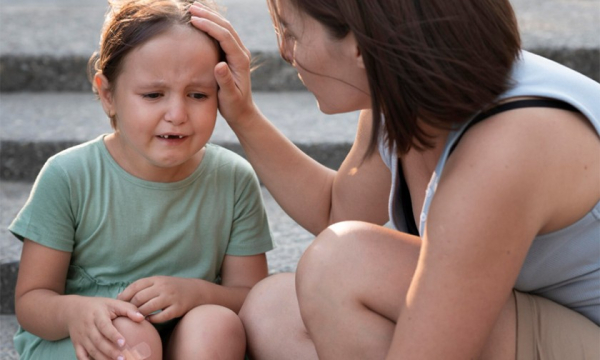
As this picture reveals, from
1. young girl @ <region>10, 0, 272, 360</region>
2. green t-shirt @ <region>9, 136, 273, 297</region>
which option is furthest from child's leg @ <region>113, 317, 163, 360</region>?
green t-shirt @ <region>9, 136, 273, 297</region>

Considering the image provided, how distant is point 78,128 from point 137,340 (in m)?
1.39

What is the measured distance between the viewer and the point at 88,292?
6.11 feet

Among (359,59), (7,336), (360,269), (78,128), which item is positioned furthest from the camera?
(78,128)

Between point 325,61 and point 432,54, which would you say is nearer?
point 432,54

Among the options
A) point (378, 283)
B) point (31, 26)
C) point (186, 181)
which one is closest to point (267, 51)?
point (31, 26)

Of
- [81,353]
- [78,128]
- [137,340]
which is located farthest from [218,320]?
[78,128]

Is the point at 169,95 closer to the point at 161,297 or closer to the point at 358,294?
the point at 161,297

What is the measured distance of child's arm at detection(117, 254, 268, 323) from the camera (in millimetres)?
1755

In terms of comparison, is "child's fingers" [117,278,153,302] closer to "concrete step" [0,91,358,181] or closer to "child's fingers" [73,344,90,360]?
"child's fingers" [73,344,90,360]

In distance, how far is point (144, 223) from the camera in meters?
1.87

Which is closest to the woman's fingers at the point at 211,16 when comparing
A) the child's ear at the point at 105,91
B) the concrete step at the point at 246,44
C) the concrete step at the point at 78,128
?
the child's ear at the point at 105,91

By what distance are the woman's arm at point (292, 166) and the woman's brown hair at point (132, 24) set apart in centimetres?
5

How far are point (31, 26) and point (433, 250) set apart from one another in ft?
9.29

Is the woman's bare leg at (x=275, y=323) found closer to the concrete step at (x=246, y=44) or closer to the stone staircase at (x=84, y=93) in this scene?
the stone staircase at (x=84, y=93)
